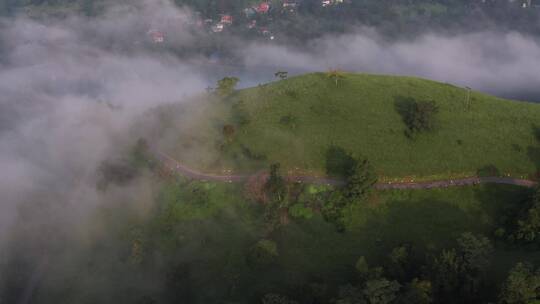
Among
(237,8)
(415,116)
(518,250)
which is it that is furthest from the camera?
(237,8)

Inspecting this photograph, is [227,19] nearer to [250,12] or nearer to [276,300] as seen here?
[250,12]

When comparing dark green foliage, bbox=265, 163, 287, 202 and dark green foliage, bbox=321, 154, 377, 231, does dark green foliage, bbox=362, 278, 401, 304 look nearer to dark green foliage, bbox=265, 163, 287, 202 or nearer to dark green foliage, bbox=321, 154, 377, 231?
dark green foliage, bbox=321, 154, 377, 231

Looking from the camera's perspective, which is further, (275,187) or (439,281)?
(275,187)

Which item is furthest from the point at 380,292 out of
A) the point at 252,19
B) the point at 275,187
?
the point at 252,19

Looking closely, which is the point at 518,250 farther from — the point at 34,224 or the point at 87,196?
the point at 34,224

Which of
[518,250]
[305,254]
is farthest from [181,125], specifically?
[518,250]

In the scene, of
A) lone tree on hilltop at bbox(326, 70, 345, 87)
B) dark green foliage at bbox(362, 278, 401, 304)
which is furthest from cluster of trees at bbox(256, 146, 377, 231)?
lone tree on hilltop at bbox(326, 70, 345, 87)
